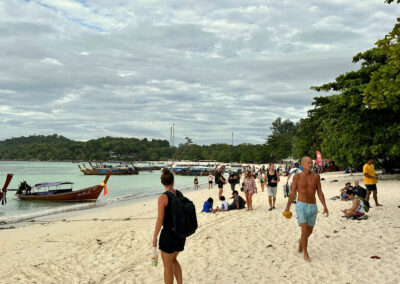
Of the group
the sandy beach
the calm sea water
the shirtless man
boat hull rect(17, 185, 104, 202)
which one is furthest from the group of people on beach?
boat hull rect(17, 185, 104, 202)

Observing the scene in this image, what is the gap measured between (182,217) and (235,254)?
348cm

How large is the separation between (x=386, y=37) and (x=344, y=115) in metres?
17.4

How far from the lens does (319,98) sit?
3616cm

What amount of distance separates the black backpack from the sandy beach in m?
2.00

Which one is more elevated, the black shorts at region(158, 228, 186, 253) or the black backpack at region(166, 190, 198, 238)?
the black backpack at region(166, 190, 198, 238)

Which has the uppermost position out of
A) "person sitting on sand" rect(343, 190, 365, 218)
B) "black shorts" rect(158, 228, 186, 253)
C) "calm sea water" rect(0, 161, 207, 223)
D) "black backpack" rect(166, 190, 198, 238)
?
"black backpack" rect(166, 190, 198, 238)

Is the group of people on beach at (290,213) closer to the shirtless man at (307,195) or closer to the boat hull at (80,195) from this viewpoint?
the shirtless man at (307,195)

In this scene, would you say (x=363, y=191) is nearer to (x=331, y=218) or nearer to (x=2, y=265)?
(x=331, y=218)

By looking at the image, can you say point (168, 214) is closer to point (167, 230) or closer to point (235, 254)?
point (167, 230)

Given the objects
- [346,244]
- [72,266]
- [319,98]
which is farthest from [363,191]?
[319,98]

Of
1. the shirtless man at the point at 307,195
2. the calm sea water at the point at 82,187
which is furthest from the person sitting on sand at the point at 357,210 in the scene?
the calm sea water at the point at 82,187

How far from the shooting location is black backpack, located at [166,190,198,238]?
4156 millimetres

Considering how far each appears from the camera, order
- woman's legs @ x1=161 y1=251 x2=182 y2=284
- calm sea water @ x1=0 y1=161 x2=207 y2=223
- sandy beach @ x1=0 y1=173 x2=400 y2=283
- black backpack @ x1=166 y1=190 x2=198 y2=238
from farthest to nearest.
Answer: calm sea water @ x1=0 y1=161 x2=207 y2=223 < sandy beach @ x1=0 y1=173 x2=400 y2=283 < woman's legs @ x1=161 y1=251 x2=182 y2=284 < black backpack @ x1=166 y1=190 x2=198 y2=238

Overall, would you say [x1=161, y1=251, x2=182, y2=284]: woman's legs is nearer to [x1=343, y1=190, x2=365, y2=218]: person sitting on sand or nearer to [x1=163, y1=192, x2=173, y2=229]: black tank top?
[x1=163, y1=192, x2=173, y2=229]: black tank top
